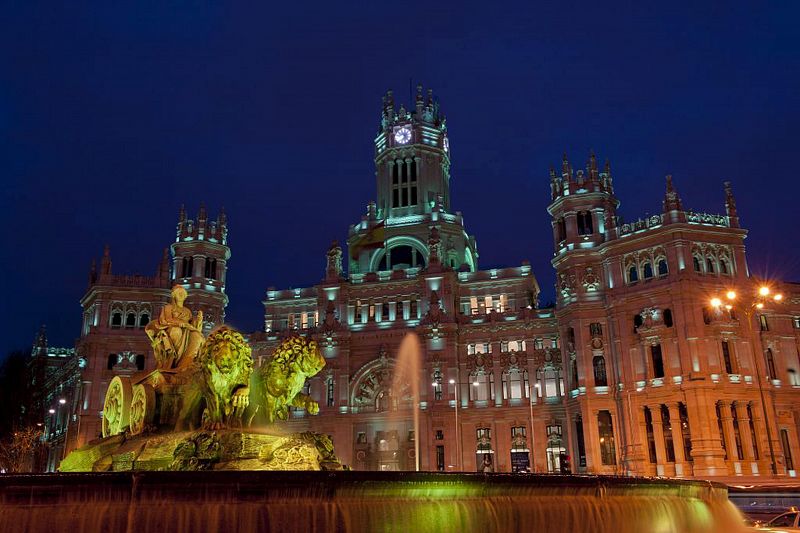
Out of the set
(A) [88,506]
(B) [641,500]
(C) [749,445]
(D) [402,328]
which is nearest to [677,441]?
(C) [749,445]

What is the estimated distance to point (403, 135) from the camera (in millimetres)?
91750

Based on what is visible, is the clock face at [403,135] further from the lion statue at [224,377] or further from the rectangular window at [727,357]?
the lion statue at [224,377]

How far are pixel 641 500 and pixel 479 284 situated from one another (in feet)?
199

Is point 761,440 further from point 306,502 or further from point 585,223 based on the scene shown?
point 306,502

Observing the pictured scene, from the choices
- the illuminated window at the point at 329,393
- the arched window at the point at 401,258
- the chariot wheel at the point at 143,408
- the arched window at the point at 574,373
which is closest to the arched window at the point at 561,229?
the arched window at the point at 574,373

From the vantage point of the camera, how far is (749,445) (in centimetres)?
5331

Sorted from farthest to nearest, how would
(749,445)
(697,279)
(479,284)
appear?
(479,284), (697,279), (749,445)

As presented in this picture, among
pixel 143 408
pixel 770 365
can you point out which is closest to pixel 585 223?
pixel 770 365

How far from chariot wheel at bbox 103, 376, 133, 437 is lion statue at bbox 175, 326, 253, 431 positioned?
3.72 meters

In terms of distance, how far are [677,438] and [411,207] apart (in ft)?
143

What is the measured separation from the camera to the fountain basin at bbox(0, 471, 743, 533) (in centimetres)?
1176

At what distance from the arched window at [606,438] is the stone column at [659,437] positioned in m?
3.90

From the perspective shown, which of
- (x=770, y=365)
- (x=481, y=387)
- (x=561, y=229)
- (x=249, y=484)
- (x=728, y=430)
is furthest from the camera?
(x=481, y=387)

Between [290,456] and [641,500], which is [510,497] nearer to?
[641,500]
